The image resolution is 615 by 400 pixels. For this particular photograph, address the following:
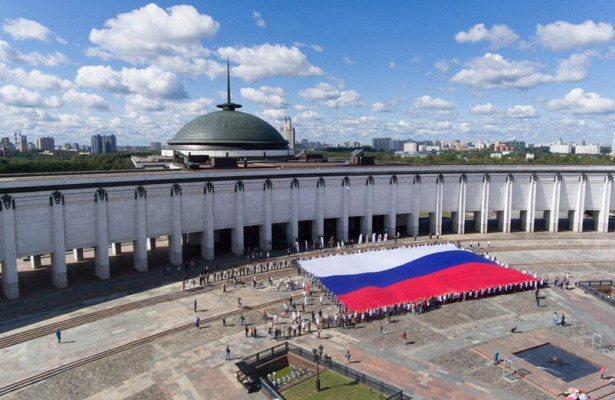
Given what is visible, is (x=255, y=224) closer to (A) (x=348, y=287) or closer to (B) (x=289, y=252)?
(B) (x=289, y=252)

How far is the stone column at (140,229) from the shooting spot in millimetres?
47469

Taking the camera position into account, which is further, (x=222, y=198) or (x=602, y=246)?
(x=602, y=246)

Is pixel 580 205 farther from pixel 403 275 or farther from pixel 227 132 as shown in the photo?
pixel 227 132

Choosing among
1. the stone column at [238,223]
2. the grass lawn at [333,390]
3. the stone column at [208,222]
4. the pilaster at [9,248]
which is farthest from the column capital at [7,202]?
the grass lawn at [333,390]

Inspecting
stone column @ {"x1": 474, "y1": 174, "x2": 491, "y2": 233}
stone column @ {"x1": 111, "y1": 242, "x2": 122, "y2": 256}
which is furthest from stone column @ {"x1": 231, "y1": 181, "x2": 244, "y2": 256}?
stone column @ {"x1": 474, "y1": 174, "x2": 491, "y2": 233}

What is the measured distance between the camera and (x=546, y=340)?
32.3m

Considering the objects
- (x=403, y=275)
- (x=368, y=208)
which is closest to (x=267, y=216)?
(x=368, y=208)

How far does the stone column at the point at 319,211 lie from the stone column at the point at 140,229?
23567mm

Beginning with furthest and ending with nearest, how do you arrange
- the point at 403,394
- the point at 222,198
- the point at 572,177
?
the point at 572,177, the point at 222,198, the point at 403,394

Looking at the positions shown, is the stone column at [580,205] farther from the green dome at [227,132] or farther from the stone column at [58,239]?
the stone column at [58,239]

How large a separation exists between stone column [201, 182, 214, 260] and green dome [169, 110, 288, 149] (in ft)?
94.7

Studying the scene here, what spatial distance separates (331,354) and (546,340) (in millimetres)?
16551

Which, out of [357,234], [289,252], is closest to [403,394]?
[289,252]

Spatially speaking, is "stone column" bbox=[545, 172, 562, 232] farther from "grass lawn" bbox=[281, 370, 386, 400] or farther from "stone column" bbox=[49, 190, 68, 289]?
"stone column" bbox=[49, 190, 68, 289]
